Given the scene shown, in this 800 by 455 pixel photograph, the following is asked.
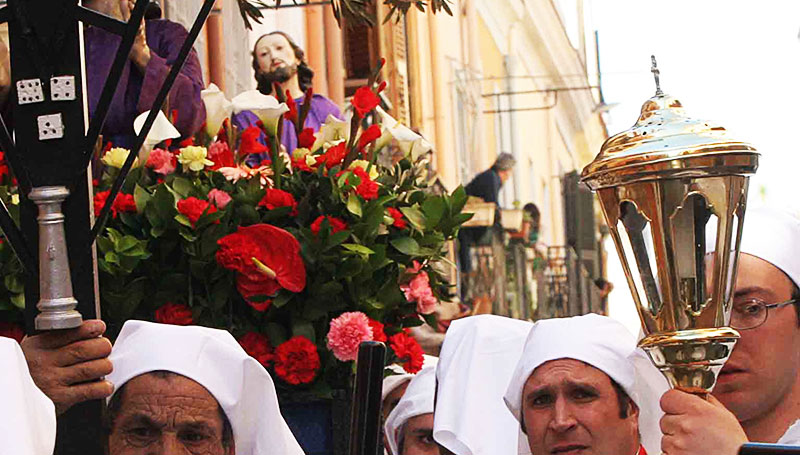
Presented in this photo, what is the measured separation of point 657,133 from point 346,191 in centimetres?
168

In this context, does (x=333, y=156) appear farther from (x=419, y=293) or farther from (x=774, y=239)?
(x=774, y=239)

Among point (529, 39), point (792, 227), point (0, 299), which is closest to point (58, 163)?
point (0, 299)

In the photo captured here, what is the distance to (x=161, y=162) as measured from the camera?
14.9 feet

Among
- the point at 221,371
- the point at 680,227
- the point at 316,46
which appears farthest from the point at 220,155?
the point at 316,46

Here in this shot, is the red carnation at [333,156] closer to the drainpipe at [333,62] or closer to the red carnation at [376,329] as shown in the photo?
the red carnation at [376,329]

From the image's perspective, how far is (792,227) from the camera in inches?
162

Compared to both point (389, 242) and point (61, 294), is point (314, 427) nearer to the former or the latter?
point (389, 242)

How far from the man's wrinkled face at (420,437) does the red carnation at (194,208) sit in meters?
1.35

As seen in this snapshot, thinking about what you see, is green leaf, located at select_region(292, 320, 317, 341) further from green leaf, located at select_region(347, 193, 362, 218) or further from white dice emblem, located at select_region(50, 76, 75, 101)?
white dice emblem, located at select_region(50, 76, 75, 101)

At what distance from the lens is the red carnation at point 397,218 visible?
4.56 metres

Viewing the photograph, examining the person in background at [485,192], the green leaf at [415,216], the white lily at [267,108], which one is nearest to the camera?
the green leaf at [415,216]

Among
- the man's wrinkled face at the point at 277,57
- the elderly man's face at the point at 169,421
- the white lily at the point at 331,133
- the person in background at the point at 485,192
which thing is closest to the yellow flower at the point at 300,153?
the white lily at the point at 331,133

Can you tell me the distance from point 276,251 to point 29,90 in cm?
128

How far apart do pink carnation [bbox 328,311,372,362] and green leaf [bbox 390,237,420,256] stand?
0.27 meters
